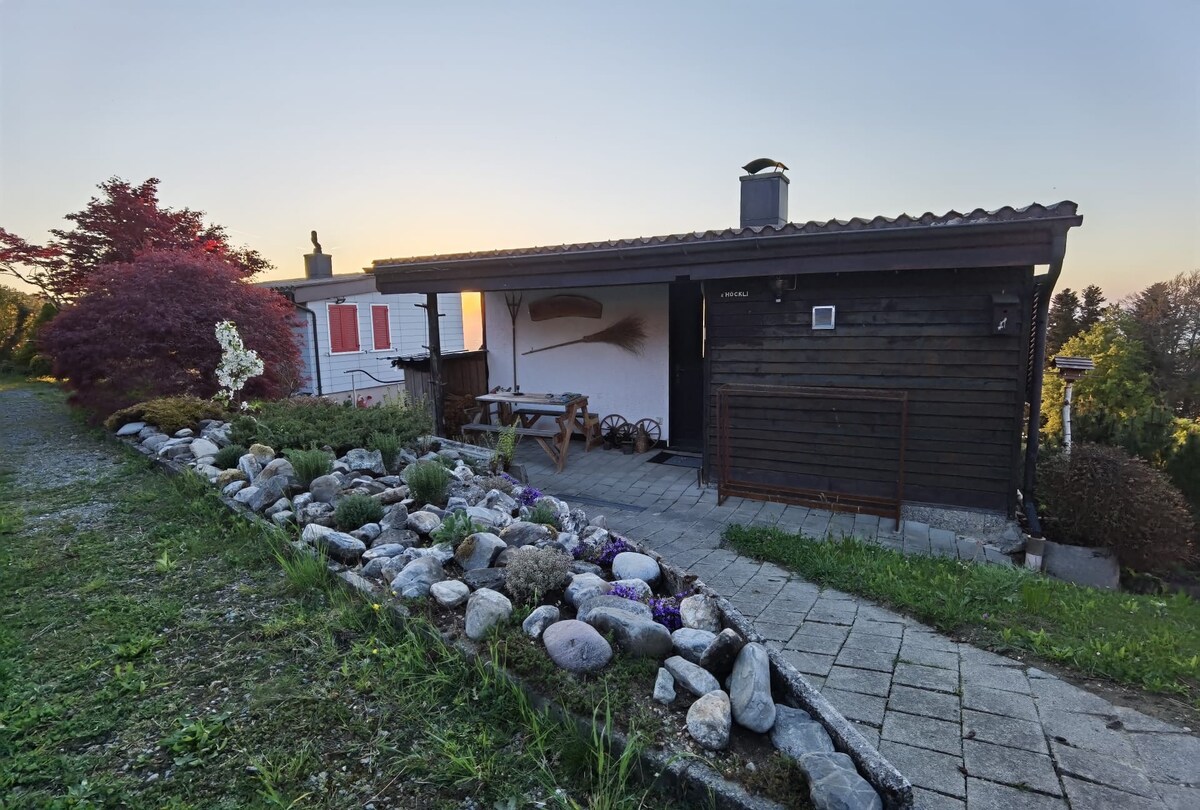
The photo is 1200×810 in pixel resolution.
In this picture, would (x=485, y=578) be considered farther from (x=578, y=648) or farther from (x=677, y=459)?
(x=677, y=459)

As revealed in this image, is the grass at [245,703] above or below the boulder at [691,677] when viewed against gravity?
below

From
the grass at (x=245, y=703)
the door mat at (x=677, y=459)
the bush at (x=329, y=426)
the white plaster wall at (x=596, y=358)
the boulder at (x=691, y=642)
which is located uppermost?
the white plaster wall at (x=596, y=358)

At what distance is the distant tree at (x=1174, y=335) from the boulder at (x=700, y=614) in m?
15.8

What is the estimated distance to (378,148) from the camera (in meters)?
7.33

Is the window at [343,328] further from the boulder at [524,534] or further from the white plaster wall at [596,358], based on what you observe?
the boulder at [524,534]

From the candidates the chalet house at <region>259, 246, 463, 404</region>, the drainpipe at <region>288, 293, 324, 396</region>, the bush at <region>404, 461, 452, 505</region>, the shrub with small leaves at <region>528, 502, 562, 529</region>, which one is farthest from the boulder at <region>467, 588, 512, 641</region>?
the drainpipe at <region>288, 293, 324, 396</region>

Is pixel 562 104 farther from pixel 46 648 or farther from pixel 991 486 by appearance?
pixel 46 648

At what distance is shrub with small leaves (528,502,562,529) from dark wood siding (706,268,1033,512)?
108 inches

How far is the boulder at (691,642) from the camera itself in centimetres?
203

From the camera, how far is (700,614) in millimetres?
2260

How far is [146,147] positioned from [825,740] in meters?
10.9

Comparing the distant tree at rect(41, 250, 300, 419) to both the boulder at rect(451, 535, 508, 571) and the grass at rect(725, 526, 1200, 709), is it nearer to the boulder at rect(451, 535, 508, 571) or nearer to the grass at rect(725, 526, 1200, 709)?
the boulder at rect(451, 535, 508, 571)

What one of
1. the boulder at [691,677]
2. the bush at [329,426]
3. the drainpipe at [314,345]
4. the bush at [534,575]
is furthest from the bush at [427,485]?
the drainpipe at [314,345]

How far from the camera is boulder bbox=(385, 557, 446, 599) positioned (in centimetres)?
248
